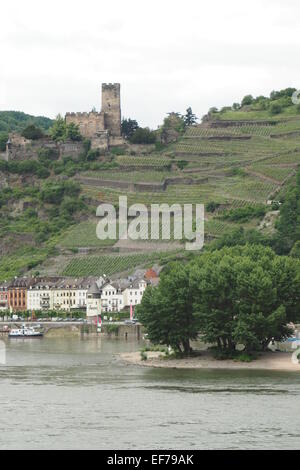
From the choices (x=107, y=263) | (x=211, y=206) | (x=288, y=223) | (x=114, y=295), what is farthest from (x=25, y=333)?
(x=211, y=206)

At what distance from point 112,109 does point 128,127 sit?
136 inches

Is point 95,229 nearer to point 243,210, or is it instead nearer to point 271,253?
point 243,210

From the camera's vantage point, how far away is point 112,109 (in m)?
151

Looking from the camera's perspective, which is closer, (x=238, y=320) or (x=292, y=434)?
(x=292, y=434)

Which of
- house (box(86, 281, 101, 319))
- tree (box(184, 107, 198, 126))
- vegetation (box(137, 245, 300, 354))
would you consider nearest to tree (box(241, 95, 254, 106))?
tree (box(184, 107, 198, 126))

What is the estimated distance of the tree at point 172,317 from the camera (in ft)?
238

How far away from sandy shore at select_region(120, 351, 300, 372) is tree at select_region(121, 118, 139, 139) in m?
79.7

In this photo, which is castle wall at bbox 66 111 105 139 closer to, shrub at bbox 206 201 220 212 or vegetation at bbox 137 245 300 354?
shrub at bbox 206 201 220 212

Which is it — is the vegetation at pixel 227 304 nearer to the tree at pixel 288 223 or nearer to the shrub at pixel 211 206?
the tree at pixel 288 223

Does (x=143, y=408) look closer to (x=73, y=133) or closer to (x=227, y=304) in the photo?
(x=227, y=304)

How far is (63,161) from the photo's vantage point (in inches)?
5832

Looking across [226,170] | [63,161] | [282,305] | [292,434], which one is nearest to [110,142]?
[63,161]

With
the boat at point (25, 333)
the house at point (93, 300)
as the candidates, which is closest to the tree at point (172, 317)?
the boat at point (25, 333)

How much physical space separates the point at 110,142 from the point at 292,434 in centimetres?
10334
